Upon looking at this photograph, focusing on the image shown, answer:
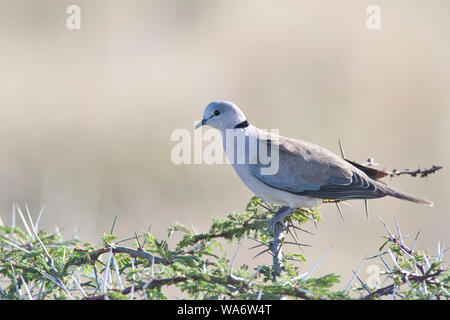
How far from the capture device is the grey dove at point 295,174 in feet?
15.2

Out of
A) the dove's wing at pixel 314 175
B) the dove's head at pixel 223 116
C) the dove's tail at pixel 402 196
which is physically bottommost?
the dove's tail at pixel 402 196

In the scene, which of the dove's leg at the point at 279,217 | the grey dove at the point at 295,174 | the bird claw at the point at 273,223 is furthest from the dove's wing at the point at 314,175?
the bird claw at the point at 273,223

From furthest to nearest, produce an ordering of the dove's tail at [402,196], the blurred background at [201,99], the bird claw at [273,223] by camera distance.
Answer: the blurred background at [201,99] → the dove's tail at [402,196] → the bird claw at [273,223]

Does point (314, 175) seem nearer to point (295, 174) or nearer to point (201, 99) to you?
point (295, 174)

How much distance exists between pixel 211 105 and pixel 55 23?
6.29m

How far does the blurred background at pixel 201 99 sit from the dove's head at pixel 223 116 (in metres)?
3.08

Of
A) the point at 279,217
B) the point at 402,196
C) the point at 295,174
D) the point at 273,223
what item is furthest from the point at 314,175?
the point at 273,223

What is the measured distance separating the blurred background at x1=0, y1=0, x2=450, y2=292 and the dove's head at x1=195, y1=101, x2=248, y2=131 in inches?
121

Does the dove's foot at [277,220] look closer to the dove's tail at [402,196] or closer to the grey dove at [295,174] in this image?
the grey dove at [295,174]

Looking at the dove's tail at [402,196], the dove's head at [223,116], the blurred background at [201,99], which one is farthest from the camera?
the blurred background at [201,99]

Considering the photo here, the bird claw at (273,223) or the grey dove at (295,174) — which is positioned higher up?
the grey dove at (295,174)

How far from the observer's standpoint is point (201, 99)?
30.3ft

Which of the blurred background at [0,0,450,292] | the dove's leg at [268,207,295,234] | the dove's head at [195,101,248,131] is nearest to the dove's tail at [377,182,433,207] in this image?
the dove's leg at [268,207,295,234]

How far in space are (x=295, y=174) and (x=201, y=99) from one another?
4.65 metres
